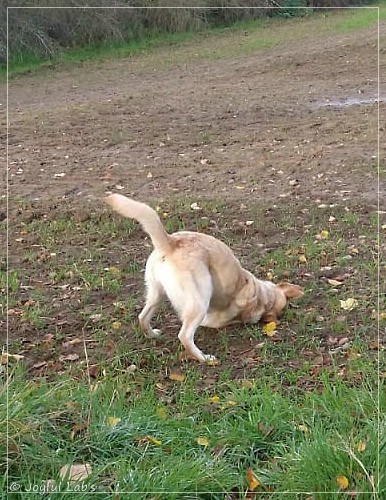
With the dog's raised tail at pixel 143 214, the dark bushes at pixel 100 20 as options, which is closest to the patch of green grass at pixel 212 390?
the dog's raised tail at pixel 143 214

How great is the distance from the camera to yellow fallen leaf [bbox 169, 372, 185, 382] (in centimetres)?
394

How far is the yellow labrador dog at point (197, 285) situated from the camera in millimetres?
4160

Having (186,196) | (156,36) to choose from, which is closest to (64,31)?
(156,36)

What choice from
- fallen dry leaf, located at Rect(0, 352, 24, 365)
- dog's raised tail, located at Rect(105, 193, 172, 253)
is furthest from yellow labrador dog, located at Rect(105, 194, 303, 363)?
fallen dry leaf, located at Rect(0, 352, 24, 365)

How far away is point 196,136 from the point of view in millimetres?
9352

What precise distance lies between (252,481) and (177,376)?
114 cm

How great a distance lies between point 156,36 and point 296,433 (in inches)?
380

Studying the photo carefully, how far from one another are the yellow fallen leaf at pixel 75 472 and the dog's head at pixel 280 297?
1.96m

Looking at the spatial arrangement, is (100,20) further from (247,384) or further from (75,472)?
(75,472)

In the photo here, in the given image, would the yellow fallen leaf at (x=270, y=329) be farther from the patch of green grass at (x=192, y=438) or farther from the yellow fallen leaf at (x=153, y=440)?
the yellow fallen leaf at (x=153, y=440)

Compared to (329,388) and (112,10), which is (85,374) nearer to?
(329,388)

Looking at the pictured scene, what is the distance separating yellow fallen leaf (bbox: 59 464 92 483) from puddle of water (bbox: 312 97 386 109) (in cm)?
862

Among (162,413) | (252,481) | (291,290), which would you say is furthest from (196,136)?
(252,481)

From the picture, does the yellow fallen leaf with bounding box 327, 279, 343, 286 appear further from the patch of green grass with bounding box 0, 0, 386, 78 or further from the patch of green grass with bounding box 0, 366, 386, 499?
the patch of green grass with bounding box 0, 0, 386, 78
